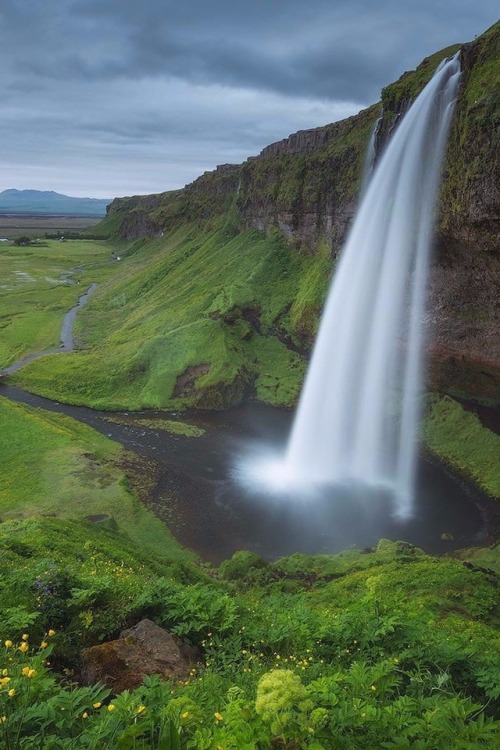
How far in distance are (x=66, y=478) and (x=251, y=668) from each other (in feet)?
81.8

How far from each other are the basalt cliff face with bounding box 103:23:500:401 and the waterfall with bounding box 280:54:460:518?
162 cm

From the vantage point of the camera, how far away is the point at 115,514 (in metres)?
26.4

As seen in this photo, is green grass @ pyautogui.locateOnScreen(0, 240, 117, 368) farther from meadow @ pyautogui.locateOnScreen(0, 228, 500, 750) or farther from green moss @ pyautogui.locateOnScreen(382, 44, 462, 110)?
green moss @ pyautogui.locateOnScreen(382, 44, 462, 110)

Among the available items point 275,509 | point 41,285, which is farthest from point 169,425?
point 41,285

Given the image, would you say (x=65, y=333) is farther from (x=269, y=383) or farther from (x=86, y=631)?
(x=86, y=631)

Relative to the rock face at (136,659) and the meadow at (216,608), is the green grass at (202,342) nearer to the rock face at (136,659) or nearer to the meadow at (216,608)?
the meadow at (216,608)

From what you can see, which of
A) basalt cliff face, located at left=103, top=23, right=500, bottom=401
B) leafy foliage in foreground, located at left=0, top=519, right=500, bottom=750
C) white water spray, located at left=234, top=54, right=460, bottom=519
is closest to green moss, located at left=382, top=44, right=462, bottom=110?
basalt cliff face, located at left=103, top=23, right=500, bottom=401

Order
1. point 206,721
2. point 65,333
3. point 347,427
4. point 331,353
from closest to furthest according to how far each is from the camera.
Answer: point 206,721, point 347,427, point 331,353, point 65,333

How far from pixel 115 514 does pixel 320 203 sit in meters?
41.0

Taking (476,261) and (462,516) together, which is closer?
(462,516)

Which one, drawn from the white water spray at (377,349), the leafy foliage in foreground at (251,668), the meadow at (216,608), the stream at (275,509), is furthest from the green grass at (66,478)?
the leafy foliage in foreground at (251,668)

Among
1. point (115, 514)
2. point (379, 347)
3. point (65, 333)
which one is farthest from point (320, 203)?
point (115, 514)

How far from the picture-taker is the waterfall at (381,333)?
32.0 meters

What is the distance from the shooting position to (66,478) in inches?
1179
